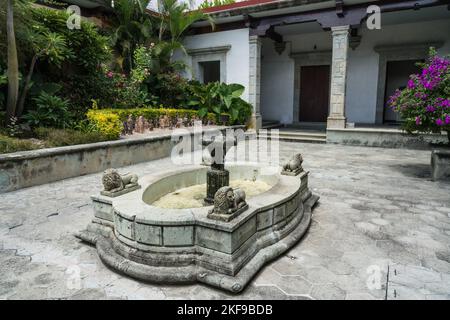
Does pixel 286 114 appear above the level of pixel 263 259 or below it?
above

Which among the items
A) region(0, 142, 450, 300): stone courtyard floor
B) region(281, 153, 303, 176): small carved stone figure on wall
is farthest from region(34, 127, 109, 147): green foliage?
region(281, 153, 303, 176): small carved stone figure on wall

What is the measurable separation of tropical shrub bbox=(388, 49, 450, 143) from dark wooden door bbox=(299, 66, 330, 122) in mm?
7755

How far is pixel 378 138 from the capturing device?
9875 mm

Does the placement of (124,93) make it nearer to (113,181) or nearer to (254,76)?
(254,76)

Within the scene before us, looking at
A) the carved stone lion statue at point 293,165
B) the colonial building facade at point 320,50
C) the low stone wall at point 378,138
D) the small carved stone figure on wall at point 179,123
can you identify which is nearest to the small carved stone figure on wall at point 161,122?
the small carved stone figure on wall at point 179,123

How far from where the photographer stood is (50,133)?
6254 millimetres

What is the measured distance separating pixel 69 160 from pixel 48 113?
1.62 meters

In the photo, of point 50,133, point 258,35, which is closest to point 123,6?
point 258,35

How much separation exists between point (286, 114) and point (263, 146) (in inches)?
185

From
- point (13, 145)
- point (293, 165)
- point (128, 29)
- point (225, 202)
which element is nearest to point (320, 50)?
point (128, 29)

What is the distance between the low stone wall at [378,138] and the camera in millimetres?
9352

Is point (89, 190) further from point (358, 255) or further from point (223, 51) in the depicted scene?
point (223, 51)

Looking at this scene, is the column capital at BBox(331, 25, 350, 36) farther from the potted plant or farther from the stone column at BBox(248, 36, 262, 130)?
the potted plant

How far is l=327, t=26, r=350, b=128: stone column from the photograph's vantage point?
33.1 ft
